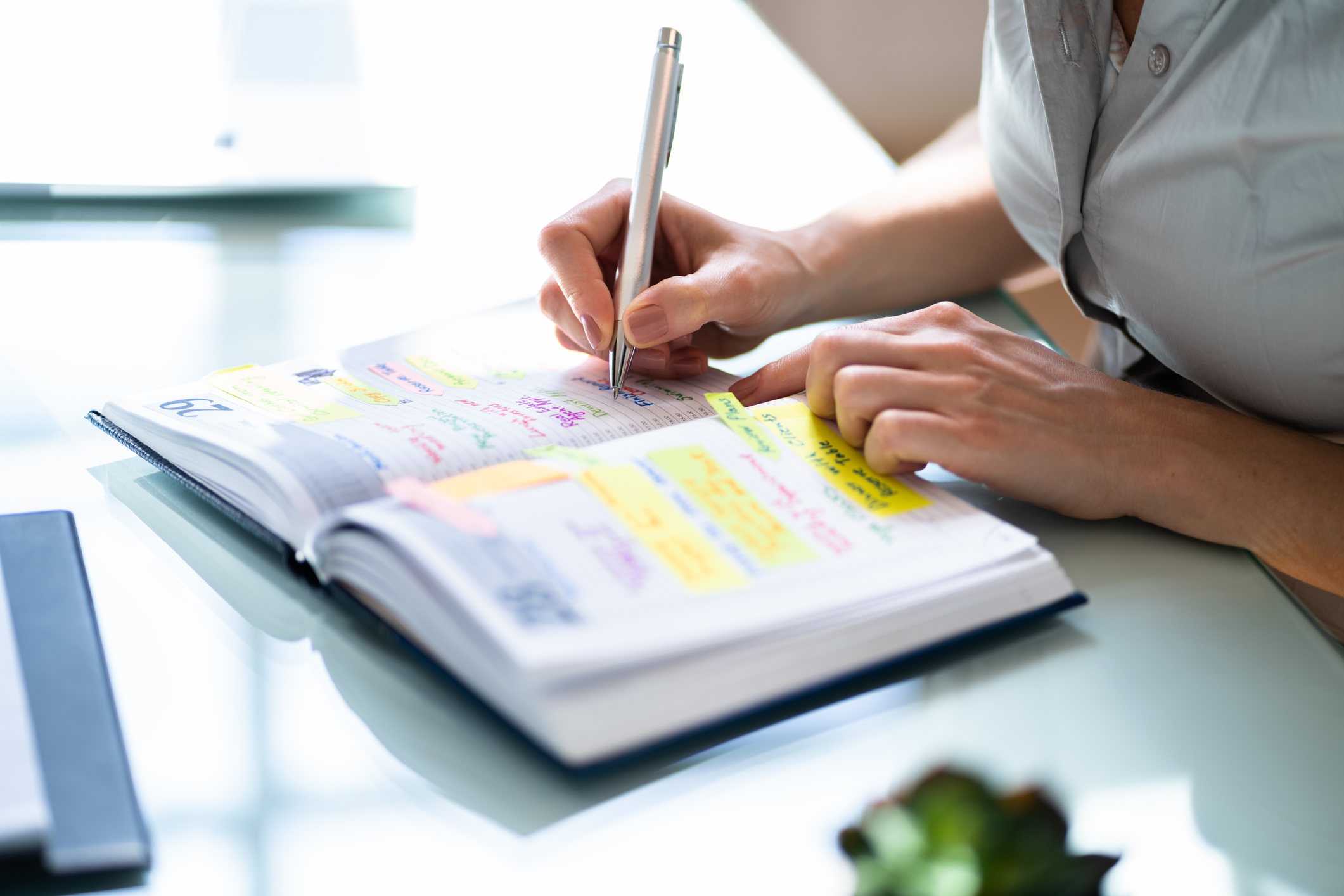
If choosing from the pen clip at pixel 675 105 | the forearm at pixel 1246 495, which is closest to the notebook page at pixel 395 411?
the pen clip at pixel 675 105

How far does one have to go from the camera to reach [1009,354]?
2.07 ft

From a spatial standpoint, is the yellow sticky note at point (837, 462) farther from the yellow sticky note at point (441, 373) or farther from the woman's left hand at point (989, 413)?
the yellow sticky note at point (441, 373)

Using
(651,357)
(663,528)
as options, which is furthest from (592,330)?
(663,528)

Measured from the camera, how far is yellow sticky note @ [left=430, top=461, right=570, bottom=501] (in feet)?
1.57

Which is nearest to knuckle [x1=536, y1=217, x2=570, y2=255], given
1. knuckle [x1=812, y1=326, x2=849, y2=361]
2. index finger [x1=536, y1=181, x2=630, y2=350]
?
index finger [x1=536, y1=181, x2=630, y2=350]

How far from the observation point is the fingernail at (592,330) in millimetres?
684

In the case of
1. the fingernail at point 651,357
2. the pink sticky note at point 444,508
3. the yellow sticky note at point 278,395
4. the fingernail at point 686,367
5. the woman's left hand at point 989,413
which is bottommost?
the yellow sticky note at point 278,395

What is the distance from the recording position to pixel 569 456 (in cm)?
52

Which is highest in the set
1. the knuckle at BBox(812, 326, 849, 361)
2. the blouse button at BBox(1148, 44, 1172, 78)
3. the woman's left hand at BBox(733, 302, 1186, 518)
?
the blouse button at BBox(1148, 44, 1172, 78)

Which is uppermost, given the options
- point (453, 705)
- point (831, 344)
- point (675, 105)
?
point (675, 105)

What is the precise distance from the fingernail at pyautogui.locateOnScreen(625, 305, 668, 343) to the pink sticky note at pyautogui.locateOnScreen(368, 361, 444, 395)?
12 centimetres

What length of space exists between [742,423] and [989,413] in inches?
5.1

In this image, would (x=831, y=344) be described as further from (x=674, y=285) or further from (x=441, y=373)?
(x=441, y=373)

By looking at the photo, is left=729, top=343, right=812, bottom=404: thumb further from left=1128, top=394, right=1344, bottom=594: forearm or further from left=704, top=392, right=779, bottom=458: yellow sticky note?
left=1128, top=394, right=1344, bottom=594: forearm
